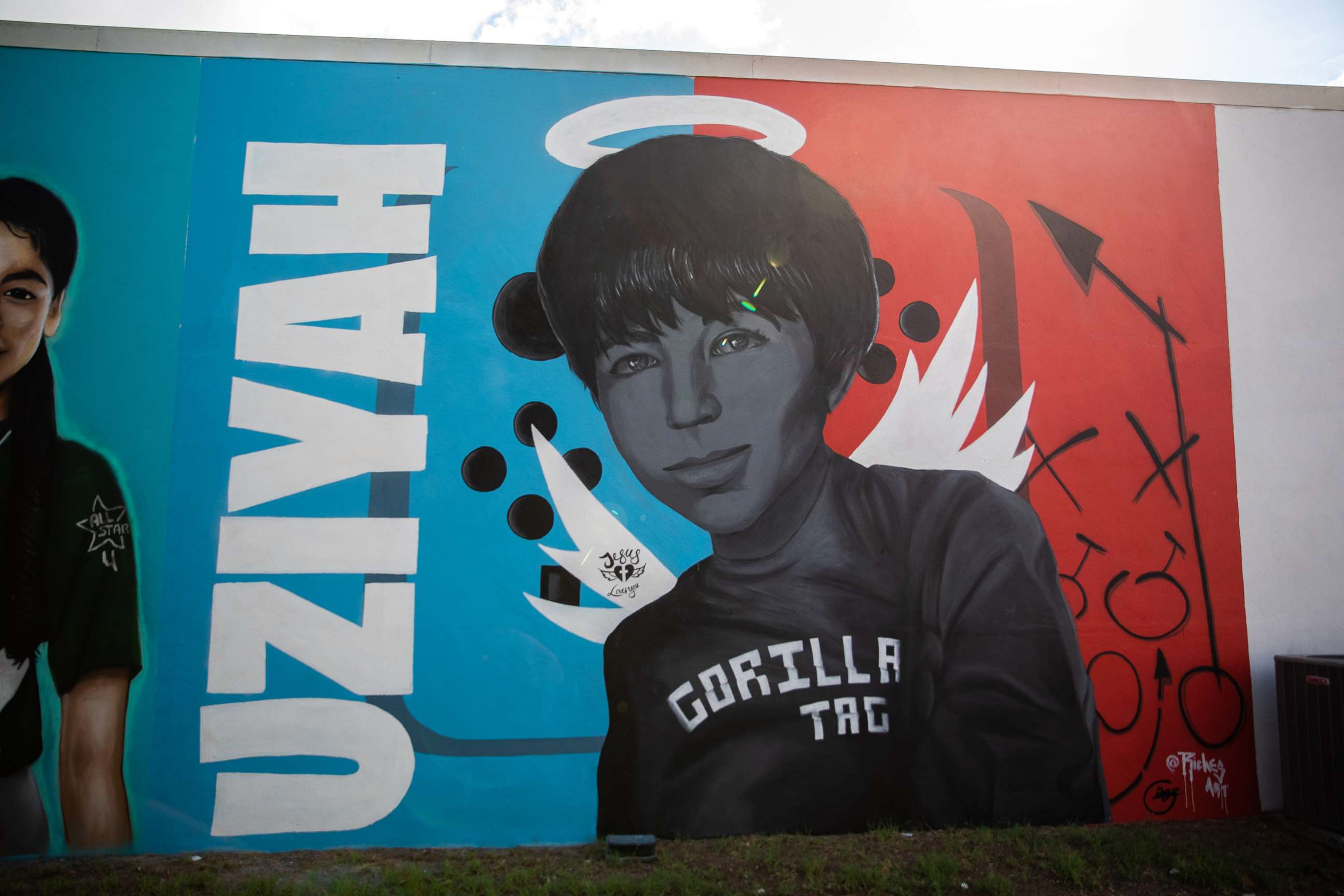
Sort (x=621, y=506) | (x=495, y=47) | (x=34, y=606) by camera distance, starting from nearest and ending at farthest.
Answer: (x=34, y=606), (x=621, y=506), (x=495, y=47)

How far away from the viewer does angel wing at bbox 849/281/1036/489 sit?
4566 millimetres

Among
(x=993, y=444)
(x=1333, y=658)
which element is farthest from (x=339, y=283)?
(x=1333, y=658)

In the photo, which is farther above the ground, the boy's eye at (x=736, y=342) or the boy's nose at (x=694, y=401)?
the boy's eye at (x=736, y=342)

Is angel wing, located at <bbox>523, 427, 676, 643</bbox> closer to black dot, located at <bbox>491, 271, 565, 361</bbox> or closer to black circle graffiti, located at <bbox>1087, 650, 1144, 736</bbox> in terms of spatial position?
black dot, located at <bbox>491, 271, 565, 361</bbox>

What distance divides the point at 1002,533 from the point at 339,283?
4.39 metres

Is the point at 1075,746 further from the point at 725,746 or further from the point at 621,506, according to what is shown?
the point at 621,506

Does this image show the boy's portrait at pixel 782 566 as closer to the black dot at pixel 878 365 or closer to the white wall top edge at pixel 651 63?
the black dot at pixel 878 365

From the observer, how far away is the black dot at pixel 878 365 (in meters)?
4.61

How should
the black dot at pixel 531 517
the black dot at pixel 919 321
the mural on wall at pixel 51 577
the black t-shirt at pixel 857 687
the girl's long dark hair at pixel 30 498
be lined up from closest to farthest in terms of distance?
the mural on wall at pixel 51 577, the girl's long dark hair at pixel 30 498, the black t-shirt at pixel 857 687, the black dot at pixel 531 517, the black dot at pixel 919 321

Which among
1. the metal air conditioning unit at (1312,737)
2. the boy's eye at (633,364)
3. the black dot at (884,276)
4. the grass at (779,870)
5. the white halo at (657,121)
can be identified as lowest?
the grass at (779,870)

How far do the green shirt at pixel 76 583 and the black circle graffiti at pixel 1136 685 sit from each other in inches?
221

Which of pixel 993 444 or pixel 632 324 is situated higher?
pixel 632 324

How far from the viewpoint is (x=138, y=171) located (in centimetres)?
450

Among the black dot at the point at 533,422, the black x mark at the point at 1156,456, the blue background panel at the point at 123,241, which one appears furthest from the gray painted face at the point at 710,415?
the blue background panel at the point at 123,241
